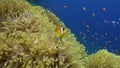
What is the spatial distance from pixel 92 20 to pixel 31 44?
4944 millimetres

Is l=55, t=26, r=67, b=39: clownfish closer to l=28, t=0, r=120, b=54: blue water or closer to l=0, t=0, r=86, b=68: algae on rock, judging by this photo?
l=0, t=0, r=86, b=68: algae on rock

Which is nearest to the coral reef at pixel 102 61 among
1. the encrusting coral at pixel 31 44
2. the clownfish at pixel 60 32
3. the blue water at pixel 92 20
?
the encrusting coral at pixel 31 44

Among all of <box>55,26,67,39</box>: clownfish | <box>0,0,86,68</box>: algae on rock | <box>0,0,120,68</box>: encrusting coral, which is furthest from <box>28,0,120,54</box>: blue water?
<box>55,26,67,39</box>: clownfish

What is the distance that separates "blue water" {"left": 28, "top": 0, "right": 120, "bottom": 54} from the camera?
318 inches

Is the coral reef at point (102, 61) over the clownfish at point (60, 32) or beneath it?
beneath

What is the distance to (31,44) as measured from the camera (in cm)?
371

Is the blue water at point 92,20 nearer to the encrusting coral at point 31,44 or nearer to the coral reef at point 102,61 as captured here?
the coral reef at point 102,61

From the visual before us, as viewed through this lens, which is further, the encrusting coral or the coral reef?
the coral reef

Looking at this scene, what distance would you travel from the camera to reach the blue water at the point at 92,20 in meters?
8.08

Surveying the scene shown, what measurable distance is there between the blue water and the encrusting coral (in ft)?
11.8

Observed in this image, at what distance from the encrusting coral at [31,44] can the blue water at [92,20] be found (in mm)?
3598

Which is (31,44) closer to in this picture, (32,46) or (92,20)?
(32,46)

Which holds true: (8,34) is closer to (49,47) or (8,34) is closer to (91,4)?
(49,47)

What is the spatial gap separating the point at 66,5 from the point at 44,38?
181 inches
